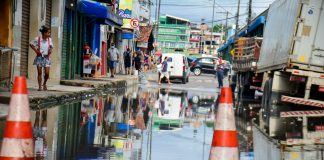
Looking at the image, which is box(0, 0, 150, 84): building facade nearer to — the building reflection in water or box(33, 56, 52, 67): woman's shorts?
box(33, 56, 52, 67): woman's shorts

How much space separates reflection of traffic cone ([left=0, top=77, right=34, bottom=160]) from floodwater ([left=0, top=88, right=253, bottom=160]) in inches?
103

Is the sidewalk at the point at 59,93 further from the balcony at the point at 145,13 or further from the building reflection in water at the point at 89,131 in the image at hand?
the balcony at the point at 145,13

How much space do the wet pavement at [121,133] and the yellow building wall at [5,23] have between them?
294cm

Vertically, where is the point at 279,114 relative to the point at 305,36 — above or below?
below

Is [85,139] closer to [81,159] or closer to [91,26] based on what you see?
[81,159]

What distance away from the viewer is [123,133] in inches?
502

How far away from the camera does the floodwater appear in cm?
988

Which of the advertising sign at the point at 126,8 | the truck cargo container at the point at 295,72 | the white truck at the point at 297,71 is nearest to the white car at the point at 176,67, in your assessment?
the advertising sign at the point at 126,8

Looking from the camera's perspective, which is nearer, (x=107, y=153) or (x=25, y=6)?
(x=107, y=153)

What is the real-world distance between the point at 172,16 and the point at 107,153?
187m

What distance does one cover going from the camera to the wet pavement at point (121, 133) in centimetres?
989

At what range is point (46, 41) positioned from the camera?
63.8 feet

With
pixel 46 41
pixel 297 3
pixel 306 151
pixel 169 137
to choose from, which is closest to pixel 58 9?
pixel 46 41

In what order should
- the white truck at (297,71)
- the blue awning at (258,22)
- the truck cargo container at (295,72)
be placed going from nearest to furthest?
the truck cargo container at (295,72) → the white truck at (297,71) → the blue awning at (258,22)
